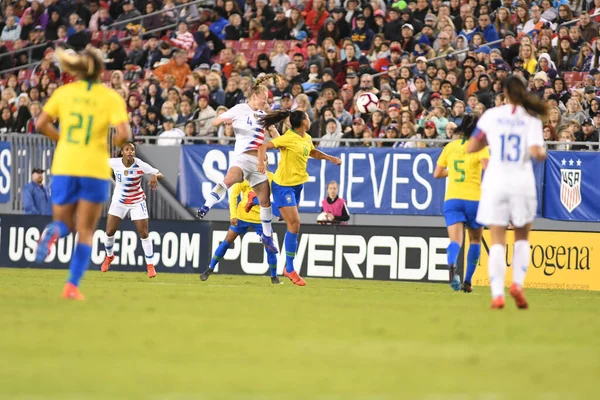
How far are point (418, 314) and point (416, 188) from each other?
38.7 feet

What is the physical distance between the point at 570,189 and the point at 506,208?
10941 millimetres

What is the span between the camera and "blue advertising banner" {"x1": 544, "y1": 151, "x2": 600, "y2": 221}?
22.3 metres

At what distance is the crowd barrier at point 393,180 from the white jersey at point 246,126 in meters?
5.88

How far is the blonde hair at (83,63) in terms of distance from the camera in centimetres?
1166

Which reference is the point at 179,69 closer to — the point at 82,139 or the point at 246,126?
the point at 246,126

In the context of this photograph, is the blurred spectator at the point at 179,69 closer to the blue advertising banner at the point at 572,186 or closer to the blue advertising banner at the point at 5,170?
the blue advertising banner at the point at 5,170

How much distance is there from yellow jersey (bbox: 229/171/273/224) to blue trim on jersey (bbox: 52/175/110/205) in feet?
24.6

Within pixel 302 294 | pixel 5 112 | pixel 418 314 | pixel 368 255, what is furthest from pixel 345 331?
pixel 5 112

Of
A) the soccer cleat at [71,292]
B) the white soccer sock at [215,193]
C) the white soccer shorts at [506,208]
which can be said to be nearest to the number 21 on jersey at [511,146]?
the white soccer shorts at [506,208]

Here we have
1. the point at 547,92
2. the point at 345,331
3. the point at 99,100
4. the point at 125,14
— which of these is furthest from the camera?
the point at 125,14

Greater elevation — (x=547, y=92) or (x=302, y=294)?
(x=547, y=92)

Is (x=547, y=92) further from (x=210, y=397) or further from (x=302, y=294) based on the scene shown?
(x=210, y=397)

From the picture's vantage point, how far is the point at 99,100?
38.4ft

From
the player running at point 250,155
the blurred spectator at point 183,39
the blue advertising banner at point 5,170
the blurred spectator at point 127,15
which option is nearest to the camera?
the player running at point 250,155
